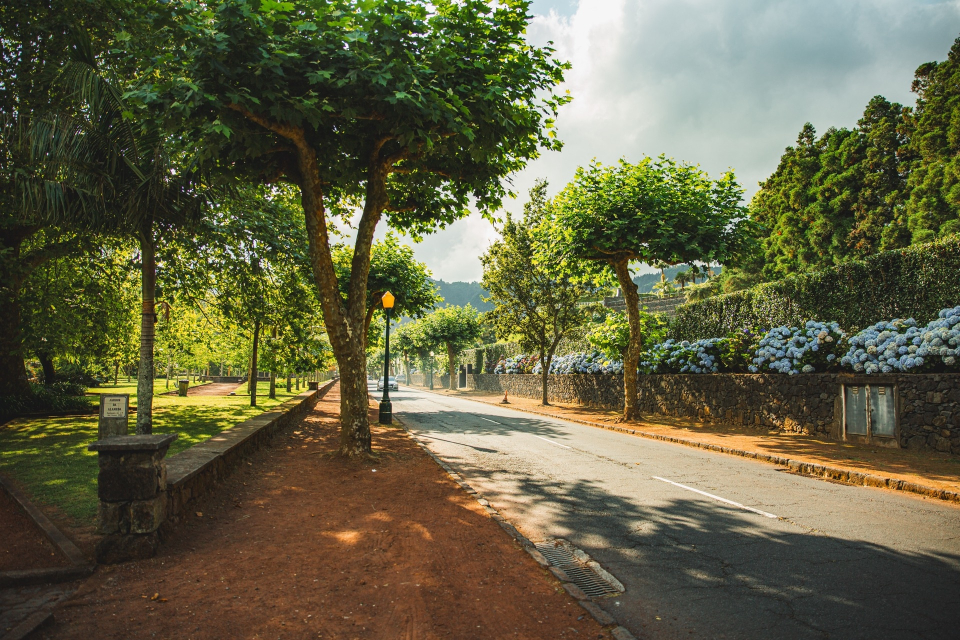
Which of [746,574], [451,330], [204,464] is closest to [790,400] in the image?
[746,574]

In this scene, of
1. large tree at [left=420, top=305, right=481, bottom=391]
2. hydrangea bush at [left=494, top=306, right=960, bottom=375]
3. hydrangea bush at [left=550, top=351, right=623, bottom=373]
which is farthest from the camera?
large tree at [left=420, top=305, right=481, bottom=391]

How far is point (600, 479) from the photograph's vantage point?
316 inches

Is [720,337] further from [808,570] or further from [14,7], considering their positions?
[14,7]

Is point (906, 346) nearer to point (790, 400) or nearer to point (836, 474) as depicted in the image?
point (790, 400)

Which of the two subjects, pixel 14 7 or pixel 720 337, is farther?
pixel 720 337

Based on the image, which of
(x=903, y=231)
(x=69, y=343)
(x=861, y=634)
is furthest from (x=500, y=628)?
(x=903, y=231)

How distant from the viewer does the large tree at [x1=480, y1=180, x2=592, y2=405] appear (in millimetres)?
23047

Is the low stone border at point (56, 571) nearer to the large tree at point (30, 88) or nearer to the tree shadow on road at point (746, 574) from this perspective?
the tree shadow on road at point (746, 574)

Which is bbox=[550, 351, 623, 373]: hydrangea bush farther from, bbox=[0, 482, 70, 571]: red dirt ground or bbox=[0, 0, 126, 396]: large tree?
bbox=[0, 482, 70, 571]: red dirt ground

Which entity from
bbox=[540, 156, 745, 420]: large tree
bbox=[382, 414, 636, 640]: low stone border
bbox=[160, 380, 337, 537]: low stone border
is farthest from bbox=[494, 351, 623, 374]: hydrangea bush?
bbox=[382, 414, 636, 640]: low stone border

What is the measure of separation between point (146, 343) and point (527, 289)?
667 inches

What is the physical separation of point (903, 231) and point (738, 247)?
25.7 meters

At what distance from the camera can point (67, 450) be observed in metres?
9.66

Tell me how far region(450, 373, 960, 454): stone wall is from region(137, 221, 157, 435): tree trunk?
13.4m
